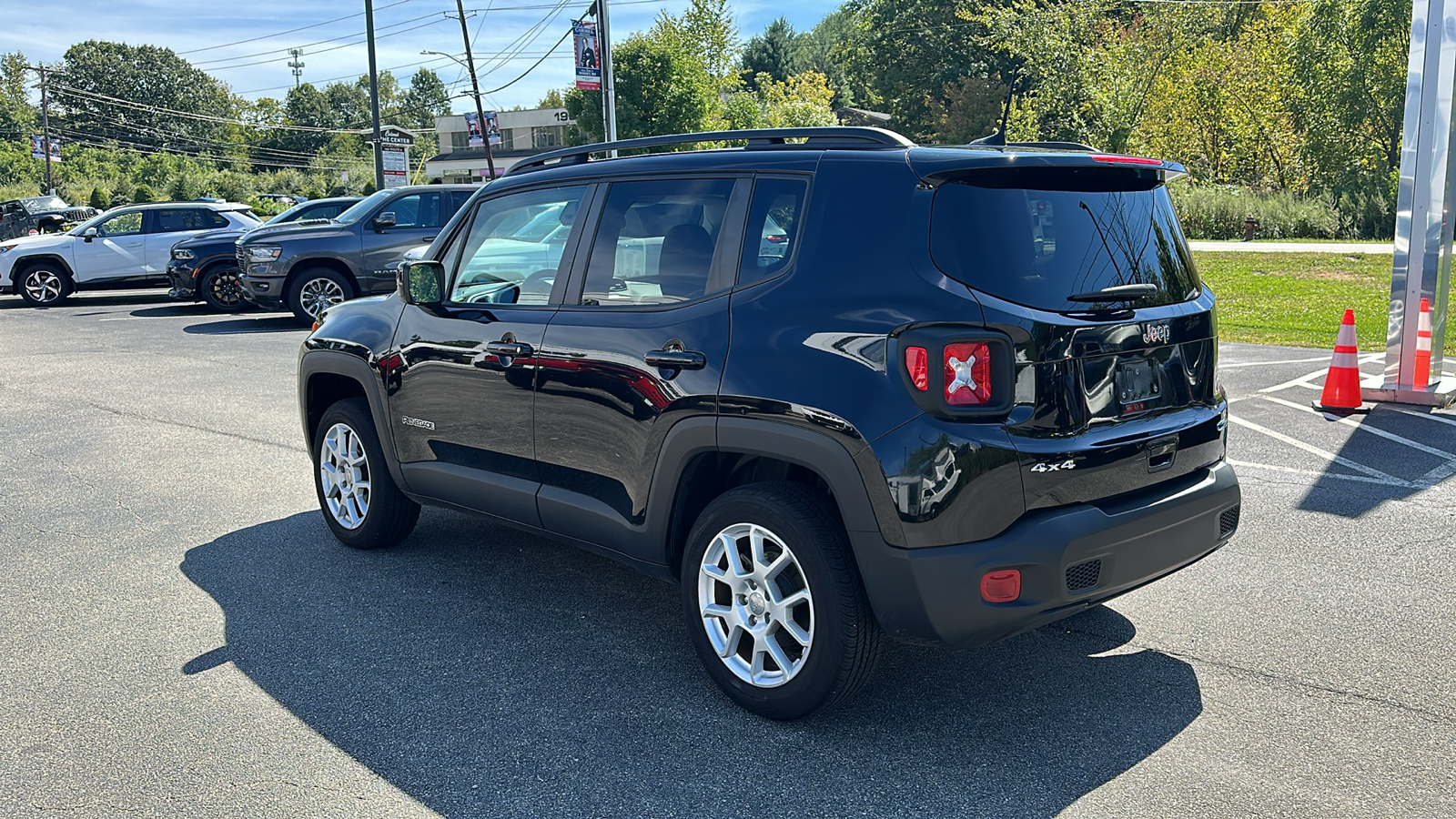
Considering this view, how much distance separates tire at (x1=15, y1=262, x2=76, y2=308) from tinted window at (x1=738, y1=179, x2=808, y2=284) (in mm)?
20639

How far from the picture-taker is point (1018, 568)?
10.6 feet

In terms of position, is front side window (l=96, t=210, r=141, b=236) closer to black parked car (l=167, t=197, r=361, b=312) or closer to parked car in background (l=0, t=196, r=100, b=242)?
black parked car (l=167, t=197, r=361, b=312)

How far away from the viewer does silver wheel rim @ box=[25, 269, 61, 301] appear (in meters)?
20.6

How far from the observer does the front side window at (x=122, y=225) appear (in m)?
20.3

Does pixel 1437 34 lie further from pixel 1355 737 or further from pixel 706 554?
pixel 706 554

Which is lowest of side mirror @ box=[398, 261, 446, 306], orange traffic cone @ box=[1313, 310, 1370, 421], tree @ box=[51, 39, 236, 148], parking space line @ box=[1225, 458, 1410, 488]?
parking space line @ box=[1225, 458, 1410, 488]

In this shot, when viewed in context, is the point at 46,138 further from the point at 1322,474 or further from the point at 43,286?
the point at 1322,474

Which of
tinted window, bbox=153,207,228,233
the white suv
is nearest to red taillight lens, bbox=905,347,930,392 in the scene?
the white suv

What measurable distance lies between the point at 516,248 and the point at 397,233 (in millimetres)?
11653

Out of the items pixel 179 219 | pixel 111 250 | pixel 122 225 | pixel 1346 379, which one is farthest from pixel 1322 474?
pixel 111 250

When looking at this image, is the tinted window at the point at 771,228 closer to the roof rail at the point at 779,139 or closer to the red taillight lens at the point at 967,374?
the roof rail at the point at 779,139

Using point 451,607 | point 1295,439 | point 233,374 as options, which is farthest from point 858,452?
point 233,374

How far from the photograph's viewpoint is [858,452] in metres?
3.32

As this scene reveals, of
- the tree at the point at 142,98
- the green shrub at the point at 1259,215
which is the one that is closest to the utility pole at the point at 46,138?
the tree at the point at 142,98
